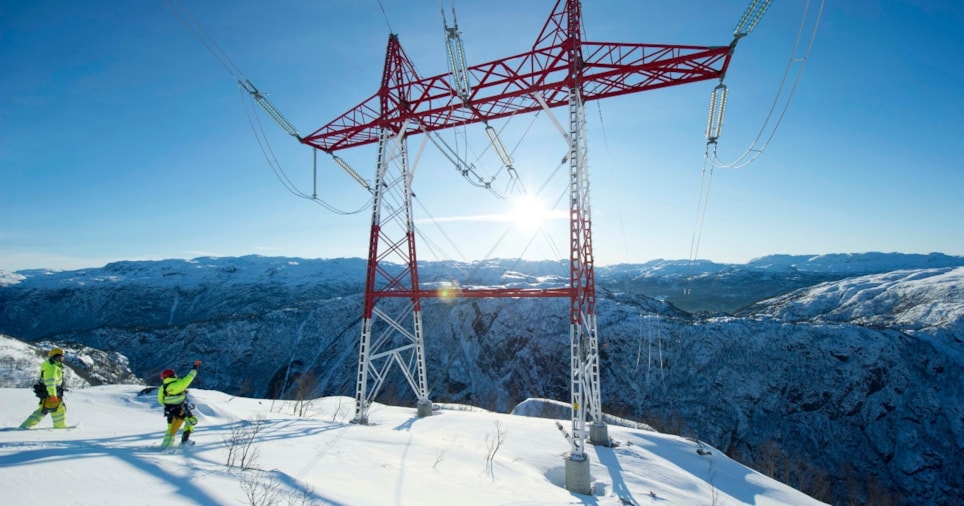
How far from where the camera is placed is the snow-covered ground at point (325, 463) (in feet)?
16.2

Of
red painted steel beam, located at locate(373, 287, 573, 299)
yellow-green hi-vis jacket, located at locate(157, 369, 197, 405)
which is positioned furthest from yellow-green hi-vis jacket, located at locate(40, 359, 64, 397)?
red painted steel beam, located at locate(373, 287, 573, 299)

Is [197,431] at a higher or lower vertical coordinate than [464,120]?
lower

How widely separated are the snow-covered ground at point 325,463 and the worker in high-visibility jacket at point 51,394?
0.27 m

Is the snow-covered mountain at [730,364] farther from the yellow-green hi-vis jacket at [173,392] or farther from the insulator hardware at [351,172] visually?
the yellow-green hi-vis jacket at [173,392]

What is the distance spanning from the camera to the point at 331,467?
7.27 m

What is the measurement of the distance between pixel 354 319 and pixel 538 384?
2743 centimetres

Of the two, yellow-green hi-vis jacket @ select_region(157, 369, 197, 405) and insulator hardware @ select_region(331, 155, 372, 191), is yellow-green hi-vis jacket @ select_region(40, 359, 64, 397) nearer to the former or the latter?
yellow-green hi-vis jacket @ select_region(157, 369, 197, 405)

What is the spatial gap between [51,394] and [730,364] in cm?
4340

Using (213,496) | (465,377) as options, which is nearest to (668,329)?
(465,377)

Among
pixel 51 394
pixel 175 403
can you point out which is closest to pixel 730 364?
pixel 175 403

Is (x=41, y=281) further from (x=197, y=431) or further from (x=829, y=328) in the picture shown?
(x=829, y=328)

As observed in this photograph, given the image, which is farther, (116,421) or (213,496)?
(116,421)

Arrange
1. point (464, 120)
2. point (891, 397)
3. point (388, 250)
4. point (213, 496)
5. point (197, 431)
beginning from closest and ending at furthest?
1. point (213, 496)
2. point (197, 431)
3. point (464, 120)
4. point (388, 250)
5. point (891, 397)

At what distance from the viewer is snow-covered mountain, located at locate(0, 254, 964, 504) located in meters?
29.7
